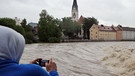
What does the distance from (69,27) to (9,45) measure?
335 feet

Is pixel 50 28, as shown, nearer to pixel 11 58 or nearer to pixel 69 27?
pixel 69 27

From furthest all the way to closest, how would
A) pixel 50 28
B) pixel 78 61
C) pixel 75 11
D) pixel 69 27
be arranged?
pixel 75 11, pixel 69 27, pixel 50 28, pixel 78 61

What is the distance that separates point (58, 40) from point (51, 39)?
2441 millimetres

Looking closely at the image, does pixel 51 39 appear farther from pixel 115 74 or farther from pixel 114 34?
pixel 115 74

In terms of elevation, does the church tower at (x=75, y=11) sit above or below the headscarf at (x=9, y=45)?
above

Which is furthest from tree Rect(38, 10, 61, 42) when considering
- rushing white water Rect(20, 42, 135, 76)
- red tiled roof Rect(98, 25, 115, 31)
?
rushing white water Rect(20, 42, 135, 76)

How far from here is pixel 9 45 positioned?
2090 mm

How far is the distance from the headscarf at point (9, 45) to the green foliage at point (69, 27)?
10206 cm

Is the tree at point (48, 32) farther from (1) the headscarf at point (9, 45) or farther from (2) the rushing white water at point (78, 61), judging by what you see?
(1) the headscarf at point (9, 45)

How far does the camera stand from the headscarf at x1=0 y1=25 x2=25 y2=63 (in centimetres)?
208

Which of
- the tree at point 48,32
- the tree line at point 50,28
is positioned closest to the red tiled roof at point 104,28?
the tree line at point 50,28

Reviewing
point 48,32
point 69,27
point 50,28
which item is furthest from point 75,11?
point 48,32

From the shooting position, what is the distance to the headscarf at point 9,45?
2080 millimetres

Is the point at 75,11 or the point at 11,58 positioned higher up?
the point at 75,11
